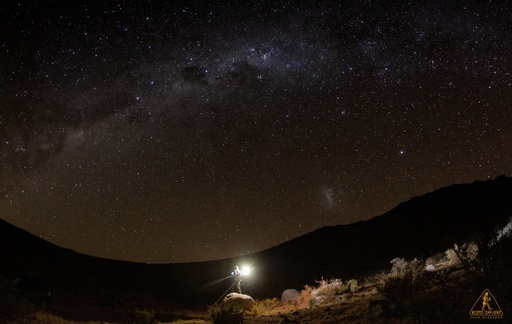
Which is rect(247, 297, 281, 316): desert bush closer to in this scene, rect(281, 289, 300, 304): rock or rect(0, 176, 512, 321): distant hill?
rect(281, 289, 300, 304): rock

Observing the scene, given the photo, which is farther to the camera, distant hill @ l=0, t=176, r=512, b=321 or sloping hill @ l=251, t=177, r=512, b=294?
sloping hill @ l=251, t=177, r=512, b=294

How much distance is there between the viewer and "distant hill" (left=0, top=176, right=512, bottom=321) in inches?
993

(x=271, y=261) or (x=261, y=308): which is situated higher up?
(x=271, y=261)

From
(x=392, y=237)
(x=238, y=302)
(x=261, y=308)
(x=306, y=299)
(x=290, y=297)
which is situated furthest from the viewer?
(x=392, y=237)

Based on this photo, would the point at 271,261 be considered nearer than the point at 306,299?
No

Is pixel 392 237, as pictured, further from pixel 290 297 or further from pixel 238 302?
pixel 238 302

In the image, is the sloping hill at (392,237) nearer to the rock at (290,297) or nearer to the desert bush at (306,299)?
the rock at (290,297)

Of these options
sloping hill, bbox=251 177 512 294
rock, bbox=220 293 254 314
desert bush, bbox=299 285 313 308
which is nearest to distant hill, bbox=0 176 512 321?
sloping hill, bbox=251 177 512 294

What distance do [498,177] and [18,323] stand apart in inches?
1954

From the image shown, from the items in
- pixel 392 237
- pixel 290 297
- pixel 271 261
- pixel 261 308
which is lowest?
pixel 290 297

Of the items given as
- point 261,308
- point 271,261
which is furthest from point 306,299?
point 271,261

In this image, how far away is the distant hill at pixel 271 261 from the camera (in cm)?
2522

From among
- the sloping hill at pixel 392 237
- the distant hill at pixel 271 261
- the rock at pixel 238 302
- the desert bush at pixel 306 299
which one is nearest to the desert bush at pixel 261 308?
the rock at pixel 238 302

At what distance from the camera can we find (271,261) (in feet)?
146
